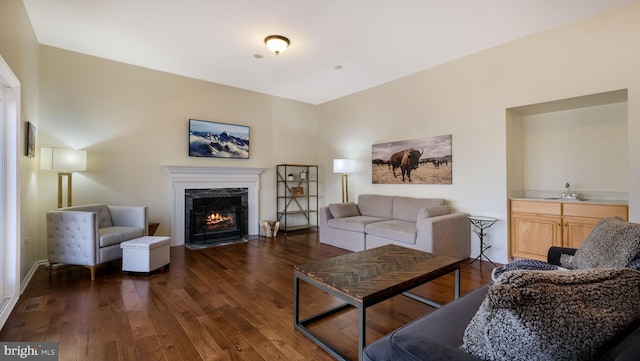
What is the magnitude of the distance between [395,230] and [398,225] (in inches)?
9.1

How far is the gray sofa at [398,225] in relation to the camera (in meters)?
3.73

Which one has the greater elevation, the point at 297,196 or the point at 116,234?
the point at 297,196

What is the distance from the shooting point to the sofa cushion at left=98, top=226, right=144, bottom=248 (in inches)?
134

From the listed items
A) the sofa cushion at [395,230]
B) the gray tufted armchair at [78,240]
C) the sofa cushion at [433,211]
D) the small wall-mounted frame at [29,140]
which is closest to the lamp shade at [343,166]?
the sofa cushion at [395,230]

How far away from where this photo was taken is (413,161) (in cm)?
490

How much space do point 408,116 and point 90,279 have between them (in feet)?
16.3

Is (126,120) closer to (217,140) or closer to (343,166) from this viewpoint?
(217,140)

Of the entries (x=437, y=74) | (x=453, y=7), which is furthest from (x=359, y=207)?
(x=453, y=7)

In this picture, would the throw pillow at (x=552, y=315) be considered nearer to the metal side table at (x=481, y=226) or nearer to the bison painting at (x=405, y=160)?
the metal side table at (x=481, y=226)

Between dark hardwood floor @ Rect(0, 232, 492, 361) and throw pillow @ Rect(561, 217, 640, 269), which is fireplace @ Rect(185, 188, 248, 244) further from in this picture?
throw pillow @ Rect(561, 217, 640, 269)

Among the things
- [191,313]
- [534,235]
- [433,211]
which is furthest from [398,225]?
[191,313]

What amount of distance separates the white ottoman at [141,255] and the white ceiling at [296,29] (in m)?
2.51

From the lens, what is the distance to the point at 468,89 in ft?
13.8

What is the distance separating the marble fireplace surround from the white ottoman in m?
1.43
